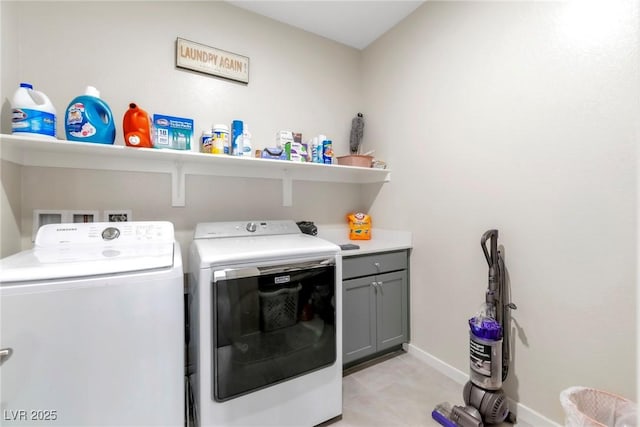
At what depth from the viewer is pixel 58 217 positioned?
1.56 m

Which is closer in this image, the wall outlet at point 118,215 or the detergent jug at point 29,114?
the detergent jug at point 29,114

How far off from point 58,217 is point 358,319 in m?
1.94

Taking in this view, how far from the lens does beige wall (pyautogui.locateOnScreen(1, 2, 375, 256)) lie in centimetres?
154

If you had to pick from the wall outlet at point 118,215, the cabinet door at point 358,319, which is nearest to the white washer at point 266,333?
the cabinet door at point 358,319

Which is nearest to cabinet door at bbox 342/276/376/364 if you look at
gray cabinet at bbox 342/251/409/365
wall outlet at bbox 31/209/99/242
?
gray cabinet at bbox 342/251/409/365

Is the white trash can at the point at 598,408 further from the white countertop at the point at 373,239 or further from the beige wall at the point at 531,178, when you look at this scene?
the white countertop at the point at 373,239

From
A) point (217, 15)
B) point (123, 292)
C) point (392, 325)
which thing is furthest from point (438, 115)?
point (123, 292)

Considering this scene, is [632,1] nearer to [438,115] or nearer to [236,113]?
[438,115]

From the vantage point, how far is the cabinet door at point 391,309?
2035 mm

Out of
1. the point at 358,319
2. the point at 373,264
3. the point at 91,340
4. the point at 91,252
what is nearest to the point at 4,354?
the point at 91,340

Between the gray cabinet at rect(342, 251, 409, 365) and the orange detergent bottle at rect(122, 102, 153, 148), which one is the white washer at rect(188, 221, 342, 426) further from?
the orange detergent bottle at rect(122, 102, 153, 148)

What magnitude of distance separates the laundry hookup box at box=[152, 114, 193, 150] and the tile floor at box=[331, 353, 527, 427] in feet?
6.05

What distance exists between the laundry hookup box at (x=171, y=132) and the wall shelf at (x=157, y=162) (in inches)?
2.7

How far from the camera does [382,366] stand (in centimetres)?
204
